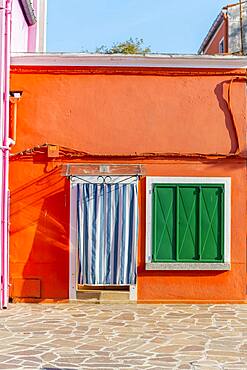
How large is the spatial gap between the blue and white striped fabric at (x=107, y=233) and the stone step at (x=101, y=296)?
0.31 meters

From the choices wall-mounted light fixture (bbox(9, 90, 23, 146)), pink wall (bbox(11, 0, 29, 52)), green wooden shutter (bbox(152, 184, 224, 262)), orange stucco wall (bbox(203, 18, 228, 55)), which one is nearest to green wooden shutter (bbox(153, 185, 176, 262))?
green wooden shutter (bbox(152, 184, 224, 262))

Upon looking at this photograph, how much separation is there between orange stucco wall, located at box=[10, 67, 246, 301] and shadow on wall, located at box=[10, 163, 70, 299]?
0.02 m

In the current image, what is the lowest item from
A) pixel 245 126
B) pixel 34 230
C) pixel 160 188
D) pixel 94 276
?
pixel 94 276

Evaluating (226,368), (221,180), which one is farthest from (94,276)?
(226,368)

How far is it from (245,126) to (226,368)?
6.26 meters

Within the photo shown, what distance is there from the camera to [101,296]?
12.5m

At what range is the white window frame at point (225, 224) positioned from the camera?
12.4m

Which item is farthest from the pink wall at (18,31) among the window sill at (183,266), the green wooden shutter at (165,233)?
the window sill at (183,266)

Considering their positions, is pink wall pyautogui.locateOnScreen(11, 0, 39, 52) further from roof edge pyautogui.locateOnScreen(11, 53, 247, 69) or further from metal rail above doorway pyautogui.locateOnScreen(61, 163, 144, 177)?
metal rail above doorway pyautogui.locateOnScreen(61, 163, 144, 177)

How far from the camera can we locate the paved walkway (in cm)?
792

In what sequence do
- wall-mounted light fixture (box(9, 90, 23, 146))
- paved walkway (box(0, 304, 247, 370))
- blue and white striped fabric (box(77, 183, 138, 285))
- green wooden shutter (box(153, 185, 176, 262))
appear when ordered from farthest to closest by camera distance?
1. wall-mounted light fixture (box(9, 90, 23, 146))
2. green wooden shutter (box(153, 185, 176, 262))
3. blue and white striped fabric (box(77, 183, 138, 285))
4. paved walkway (box(0, 304, 247, 370))

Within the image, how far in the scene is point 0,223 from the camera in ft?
38.8

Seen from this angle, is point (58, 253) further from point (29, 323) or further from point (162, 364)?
point (162, 364)

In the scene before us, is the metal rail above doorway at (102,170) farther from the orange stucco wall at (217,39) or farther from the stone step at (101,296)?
the orange stucco wall at (217,39)
